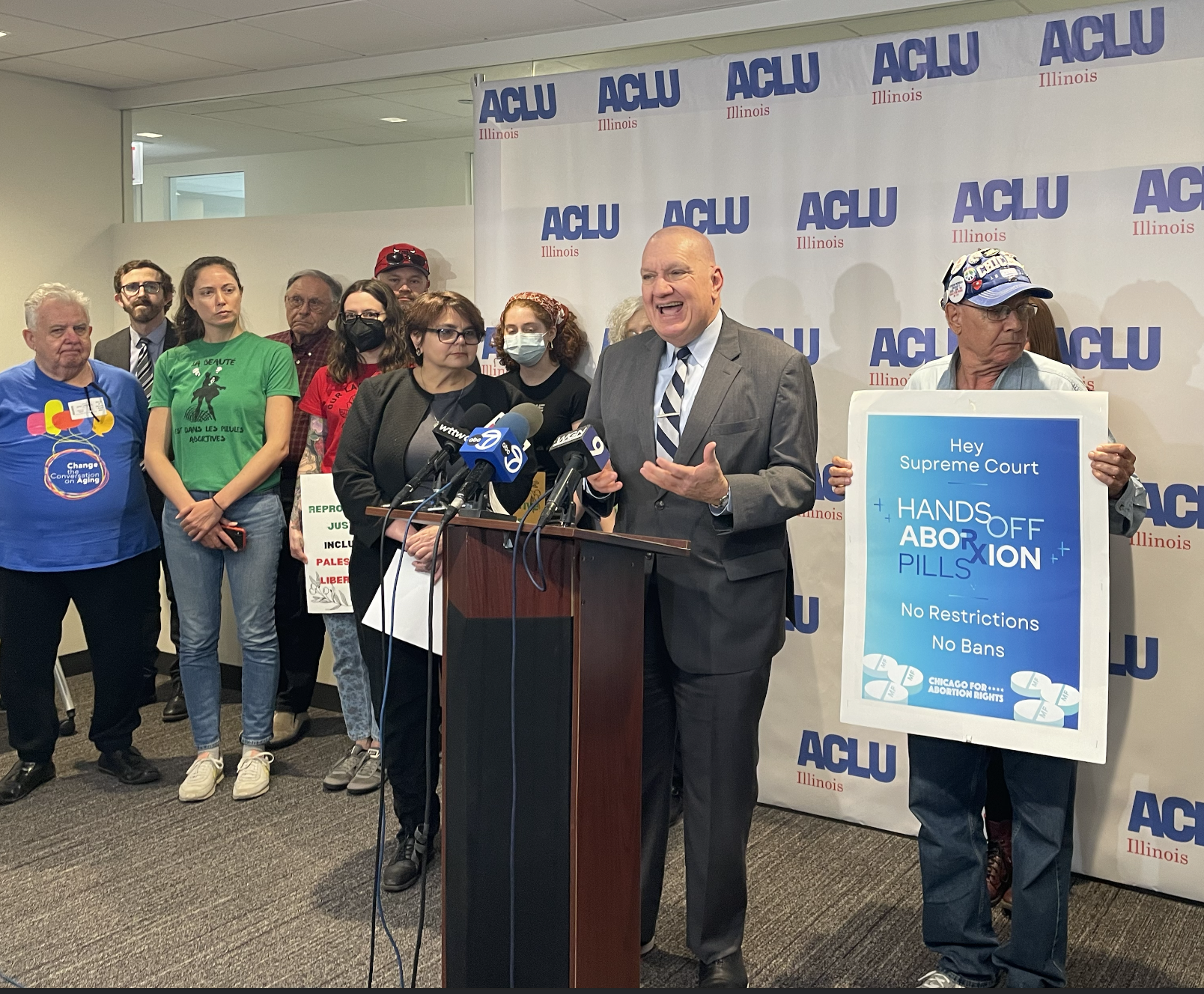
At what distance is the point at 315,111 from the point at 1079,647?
428 centimetres

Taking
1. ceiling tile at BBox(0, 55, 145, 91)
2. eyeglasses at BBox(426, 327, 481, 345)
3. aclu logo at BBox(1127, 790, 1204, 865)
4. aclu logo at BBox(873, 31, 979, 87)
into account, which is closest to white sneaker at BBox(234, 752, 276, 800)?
eyeglasses at BBox(426, 327, 481, 345)

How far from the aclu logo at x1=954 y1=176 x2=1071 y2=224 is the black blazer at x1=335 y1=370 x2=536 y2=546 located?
5.04ft

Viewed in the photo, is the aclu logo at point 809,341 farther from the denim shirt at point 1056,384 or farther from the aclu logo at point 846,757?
the aclu logo at point 846,757

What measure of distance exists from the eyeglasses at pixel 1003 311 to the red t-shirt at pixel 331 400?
7.61 feet

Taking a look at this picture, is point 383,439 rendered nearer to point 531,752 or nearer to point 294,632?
point 531,752

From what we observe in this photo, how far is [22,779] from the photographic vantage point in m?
4.19

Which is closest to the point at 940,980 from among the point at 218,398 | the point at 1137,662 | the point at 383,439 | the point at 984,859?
the point at 984,859

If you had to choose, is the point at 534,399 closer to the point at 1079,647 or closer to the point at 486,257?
the point at 486,257

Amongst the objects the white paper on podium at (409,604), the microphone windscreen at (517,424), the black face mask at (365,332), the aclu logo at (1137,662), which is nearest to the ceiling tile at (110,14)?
the black face mask at (365,332)

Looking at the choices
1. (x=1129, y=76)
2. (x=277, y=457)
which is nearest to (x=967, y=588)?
(x=1129, y=76)

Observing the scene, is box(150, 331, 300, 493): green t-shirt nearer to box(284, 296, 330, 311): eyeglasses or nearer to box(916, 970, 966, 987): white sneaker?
box(284, 296, 330, 311): eyeglasses

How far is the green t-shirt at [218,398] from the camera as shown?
13.5 feet

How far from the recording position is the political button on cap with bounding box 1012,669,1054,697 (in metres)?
2.51

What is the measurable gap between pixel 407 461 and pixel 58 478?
158 centimetres
